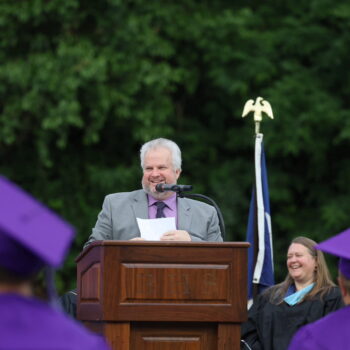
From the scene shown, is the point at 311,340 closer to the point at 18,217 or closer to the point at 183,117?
the point at 18,217

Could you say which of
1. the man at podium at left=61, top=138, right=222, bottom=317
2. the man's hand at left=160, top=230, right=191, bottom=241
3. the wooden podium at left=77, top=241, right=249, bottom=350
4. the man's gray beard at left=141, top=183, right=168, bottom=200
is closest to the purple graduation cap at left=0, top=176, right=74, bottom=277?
the wooden podium at left=77, top=241, right=249, bottom=350

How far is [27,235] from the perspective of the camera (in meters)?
2.51

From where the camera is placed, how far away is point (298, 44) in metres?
16.0

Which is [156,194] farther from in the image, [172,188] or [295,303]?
[295,303]

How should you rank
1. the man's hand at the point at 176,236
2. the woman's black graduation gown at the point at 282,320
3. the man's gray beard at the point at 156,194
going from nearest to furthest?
the man's hand at the point at 176,236 < the man's gray beard at the point at 156,194 < the woman's black graduation gown at the point at 282,320

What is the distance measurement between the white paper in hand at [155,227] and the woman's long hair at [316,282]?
210 centimetres

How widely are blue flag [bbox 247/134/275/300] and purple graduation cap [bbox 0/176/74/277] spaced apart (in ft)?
21.9

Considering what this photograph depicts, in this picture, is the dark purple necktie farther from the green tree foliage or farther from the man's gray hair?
the green tree foliage

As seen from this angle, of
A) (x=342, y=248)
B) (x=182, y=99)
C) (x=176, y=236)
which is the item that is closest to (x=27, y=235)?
Result: (x=342, y=248)

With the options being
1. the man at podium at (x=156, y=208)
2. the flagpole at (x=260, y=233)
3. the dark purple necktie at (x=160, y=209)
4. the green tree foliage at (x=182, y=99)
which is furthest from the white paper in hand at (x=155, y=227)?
the green tree foliage at (x=182, y=99)

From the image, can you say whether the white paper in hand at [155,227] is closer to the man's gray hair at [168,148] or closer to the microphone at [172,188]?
the microphone at [172,188]

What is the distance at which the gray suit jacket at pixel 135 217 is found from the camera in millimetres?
6781

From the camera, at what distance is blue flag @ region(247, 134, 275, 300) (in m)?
9.21

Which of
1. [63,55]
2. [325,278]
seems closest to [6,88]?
[63,55]
